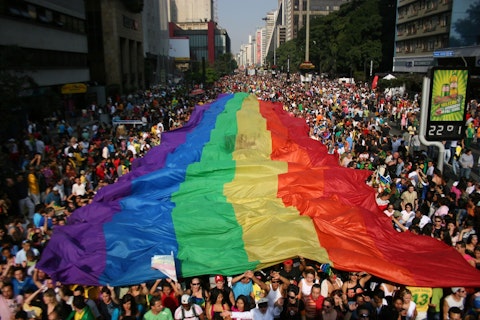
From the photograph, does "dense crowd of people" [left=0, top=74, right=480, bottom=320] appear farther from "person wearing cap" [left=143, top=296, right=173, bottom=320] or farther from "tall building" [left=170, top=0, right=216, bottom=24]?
"tall building" [left=170, top=0, right=216, bottom=24]

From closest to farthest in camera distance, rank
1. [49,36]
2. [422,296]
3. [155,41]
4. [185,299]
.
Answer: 1. [185,299]
2. [422,296]
3. [49,36]
4. [155,41]

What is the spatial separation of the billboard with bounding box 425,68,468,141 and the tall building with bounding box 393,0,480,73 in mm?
26384

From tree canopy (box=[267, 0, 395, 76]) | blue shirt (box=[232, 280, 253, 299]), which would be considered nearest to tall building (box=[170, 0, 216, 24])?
tree canopy (box=[267, 0, 395, 76])

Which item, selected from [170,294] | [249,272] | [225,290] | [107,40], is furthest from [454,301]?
[107,40]

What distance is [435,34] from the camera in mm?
44469

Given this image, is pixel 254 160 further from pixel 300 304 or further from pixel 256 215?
pixel 300 304

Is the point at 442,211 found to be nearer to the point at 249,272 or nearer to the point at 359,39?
the point at 249,272

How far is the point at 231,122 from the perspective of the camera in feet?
50.4

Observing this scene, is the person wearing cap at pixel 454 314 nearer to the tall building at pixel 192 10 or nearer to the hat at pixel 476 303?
the hat at pixel 476 303

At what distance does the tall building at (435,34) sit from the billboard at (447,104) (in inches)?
1039

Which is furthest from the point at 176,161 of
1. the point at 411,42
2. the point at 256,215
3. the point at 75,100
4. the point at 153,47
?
the point at 153,47

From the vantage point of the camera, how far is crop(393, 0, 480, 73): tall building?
128 ft

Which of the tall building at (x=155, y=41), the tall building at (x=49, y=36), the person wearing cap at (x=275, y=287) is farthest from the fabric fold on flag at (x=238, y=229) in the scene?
the tall building at (x=155, y=41)

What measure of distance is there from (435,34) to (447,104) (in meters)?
39.3
